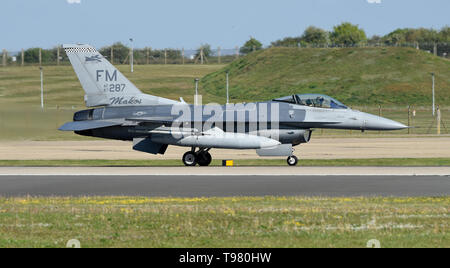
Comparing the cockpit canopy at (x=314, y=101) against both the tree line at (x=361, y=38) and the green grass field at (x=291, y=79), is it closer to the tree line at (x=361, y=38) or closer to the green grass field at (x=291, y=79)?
the green grass field at (x=291, y=79)

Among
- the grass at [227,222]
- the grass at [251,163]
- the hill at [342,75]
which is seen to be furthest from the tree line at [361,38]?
the grass at [227,222]

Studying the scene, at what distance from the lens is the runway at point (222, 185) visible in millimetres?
19516

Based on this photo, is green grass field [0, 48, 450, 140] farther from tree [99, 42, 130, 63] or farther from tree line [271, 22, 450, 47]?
tree line [271, 22, 450, 47]

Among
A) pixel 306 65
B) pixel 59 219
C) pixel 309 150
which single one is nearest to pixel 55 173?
pixel 59 219

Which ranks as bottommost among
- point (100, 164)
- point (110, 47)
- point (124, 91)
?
point (100, 164)

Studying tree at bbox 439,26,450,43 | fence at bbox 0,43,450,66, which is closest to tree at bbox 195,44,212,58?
fence at bbox 0,43,450,66

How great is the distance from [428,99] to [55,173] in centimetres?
9968

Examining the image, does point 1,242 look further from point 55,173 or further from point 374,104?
point 374,104

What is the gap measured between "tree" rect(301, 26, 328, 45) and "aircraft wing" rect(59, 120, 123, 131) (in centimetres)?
15448

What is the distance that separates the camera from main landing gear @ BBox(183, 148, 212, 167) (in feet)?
97.8

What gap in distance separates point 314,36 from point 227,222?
577 ft

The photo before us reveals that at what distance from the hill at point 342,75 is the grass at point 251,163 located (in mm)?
86849

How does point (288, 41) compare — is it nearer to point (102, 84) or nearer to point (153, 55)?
point (153, 55)

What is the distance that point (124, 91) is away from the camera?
30.1 metres
